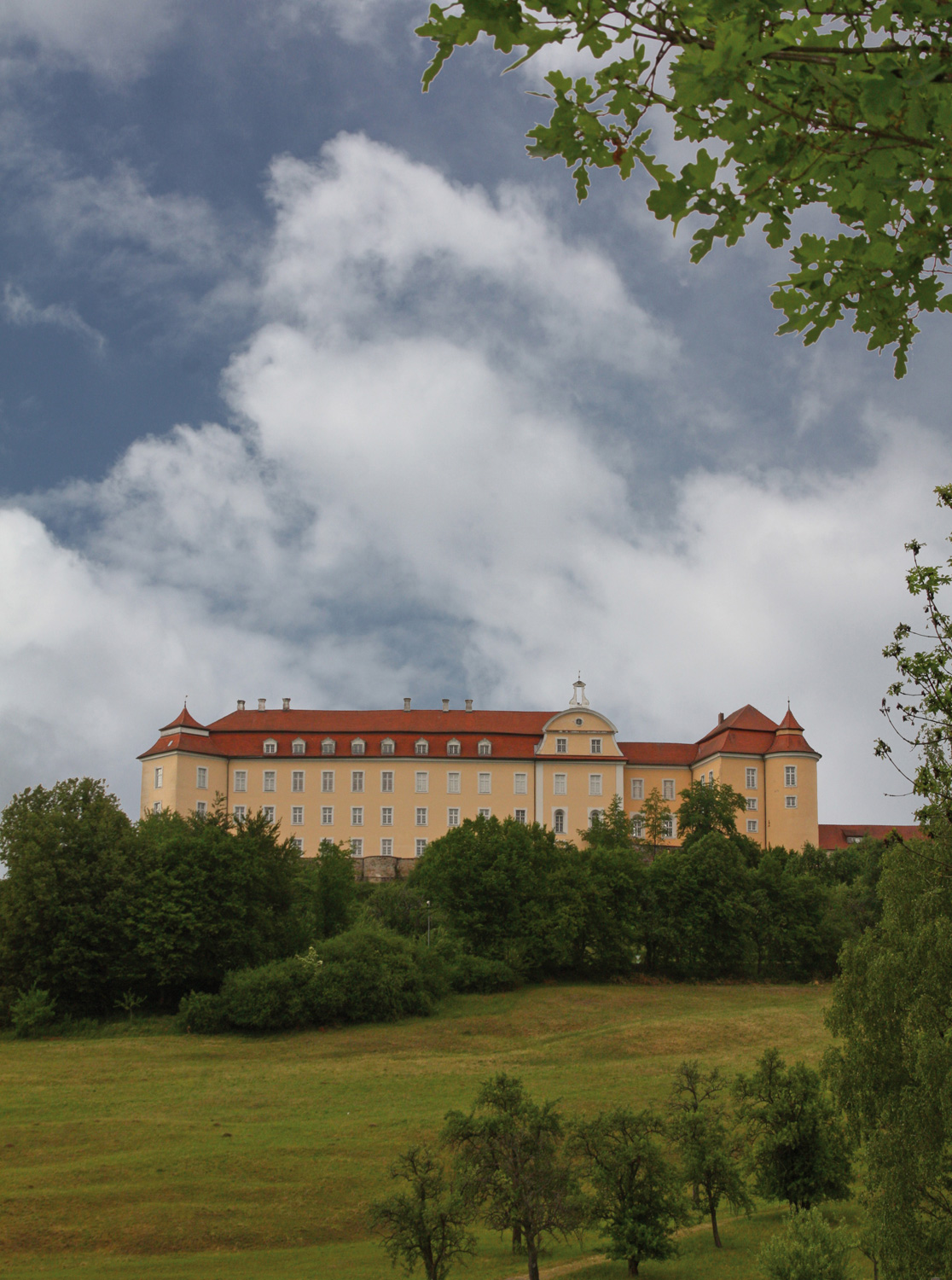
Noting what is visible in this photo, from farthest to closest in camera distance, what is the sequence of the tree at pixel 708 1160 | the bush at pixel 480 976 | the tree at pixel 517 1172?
1. the bush at pixel 480 976
2. the tree at pixel 708 1160
3. the tree at pixel 517 1172

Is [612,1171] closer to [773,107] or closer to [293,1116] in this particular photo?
[293,1116]

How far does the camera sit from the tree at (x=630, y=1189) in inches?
856

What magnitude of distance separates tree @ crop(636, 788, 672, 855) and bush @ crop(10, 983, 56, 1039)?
45730 mm

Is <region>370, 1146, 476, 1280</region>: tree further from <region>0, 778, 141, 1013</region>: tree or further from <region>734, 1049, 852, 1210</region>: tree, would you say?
<region>0, 778, 141, 1013</region>: tree

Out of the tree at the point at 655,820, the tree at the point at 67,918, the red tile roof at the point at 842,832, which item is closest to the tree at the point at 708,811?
the tree at the point at 655,820

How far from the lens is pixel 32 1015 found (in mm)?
43562

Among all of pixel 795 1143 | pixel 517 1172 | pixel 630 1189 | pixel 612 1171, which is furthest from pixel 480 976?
pixel 517 1172

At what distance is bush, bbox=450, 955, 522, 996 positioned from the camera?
5044 centimetres

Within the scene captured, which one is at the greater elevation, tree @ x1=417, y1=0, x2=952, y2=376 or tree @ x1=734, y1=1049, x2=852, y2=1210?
tree @ x1=417, y1=0, x2=952, y2=376

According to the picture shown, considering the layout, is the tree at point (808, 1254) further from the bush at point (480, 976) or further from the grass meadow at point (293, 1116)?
the bush at point (480, 976)

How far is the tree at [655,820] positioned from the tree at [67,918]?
42.8 meters

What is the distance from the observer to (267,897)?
165 ft

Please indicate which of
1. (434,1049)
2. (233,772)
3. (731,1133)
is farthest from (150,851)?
(233,772)

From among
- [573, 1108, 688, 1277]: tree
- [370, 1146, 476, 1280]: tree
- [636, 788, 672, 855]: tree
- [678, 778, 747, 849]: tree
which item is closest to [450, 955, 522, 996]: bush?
[678, 778, 747, 849]: tree
